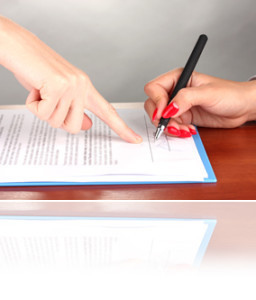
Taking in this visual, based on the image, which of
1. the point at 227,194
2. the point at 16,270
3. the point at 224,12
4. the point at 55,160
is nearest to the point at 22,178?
the point at 55,160

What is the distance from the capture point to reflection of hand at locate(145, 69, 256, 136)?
3.14 feet

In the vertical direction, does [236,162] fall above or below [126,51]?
above

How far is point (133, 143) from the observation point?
91 centimetres

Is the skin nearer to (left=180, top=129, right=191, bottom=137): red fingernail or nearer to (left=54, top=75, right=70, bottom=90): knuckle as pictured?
(left=54, top=75, right=70, bottom=90): knuckle

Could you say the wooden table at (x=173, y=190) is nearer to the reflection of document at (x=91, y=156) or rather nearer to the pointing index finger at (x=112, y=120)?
the reflection of document at (x=91, y=156)

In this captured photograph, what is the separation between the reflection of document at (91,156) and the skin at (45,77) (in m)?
0.06

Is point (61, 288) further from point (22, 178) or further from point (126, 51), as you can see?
point (126, 51)

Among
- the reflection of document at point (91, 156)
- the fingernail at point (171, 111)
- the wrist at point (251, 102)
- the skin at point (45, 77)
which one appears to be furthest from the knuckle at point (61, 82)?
the wrist at point (251, 102)

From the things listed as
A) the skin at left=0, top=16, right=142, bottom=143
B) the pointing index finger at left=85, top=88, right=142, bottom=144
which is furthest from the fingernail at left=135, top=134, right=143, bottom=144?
the skin at left=0, top=16, right=142, bottom=143

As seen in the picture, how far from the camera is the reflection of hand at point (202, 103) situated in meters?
0.96

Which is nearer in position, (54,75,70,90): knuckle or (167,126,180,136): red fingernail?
(54,75,70,90): knuckle

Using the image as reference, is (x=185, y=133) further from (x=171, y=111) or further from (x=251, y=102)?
(x=251, y=102)

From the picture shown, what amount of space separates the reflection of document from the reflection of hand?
53 mm

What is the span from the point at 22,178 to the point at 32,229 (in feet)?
0.42
